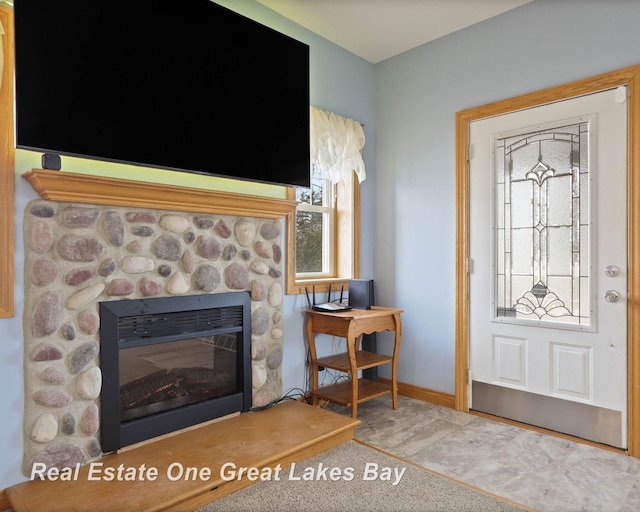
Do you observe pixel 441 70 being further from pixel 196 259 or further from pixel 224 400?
pixel 224 400

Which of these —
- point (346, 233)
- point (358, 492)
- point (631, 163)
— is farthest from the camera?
point (346, 233)

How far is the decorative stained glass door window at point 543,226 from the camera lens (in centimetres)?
251

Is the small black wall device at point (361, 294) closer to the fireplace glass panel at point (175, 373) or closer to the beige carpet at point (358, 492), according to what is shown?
the fireplace glass panel at point (175, 373)

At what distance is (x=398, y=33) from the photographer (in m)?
3.09

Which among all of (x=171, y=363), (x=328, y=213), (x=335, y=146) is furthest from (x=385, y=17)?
(x=171, y=363)

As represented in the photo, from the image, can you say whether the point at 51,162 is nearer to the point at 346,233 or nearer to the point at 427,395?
the point at 346,233

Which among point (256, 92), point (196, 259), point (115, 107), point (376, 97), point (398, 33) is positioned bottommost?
point (196, 259)

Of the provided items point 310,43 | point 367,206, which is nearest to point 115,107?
point 310,43

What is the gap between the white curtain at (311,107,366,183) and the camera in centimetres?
304

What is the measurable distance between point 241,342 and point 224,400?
0.34 meters

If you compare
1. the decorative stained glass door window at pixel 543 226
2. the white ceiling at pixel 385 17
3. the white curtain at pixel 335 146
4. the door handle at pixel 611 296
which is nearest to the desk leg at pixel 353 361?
the decorative stained glass door window at pixel 543 226

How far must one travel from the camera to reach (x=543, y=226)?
8.70ft

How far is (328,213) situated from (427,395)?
5.16 feet

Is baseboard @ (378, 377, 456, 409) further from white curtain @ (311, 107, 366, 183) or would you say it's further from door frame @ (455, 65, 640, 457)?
white curtain @ (311, 107, 366, 183)
